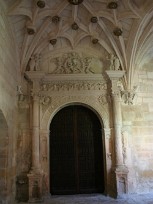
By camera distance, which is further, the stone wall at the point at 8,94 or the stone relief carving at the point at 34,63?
the stone relief carving at the point at 34,63

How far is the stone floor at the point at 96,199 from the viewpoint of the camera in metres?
5.89

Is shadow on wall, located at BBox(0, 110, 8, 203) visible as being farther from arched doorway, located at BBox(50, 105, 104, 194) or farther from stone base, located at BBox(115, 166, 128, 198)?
stone base, located at BBox(115, 166, 128, 198)

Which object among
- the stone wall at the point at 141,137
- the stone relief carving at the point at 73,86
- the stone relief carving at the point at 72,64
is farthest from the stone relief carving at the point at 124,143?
the stone relief carving at the point at 72,64

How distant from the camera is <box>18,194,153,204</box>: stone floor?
5895 millimetres

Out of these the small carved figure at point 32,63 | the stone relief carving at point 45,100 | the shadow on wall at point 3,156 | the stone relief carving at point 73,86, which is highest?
the small carved figure at point 32,63

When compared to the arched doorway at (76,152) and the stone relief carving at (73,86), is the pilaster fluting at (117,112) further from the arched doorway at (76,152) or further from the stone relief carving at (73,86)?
the arched doorway at (76,152)

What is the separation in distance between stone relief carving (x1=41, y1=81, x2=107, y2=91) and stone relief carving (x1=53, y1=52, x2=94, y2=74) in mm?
344

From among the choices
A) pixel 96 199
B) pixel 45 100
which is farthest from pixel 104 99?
pixel 96 199

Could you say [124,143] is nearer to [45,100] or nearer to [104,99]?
[104,99]

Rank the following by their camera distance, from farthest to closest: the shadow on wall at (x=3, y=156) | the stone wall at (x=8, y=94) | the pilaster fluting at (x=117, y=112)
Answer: the pilaster fluting at (x=117, y=112), the shadow on wall at (x=3, y=156), the stone wall at (x=8, y=94)

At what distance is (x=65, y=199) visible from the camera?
20.5 ft

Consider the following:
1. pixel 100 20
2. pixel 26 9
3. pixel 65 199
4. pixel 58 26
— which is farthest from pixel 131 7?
pixel 65 199

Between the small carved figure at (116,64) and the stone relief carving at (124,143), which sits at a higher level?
the small carved figure at (116,64)

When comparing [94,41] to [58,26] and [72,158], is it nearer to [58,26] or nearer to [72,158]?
[58,26]
